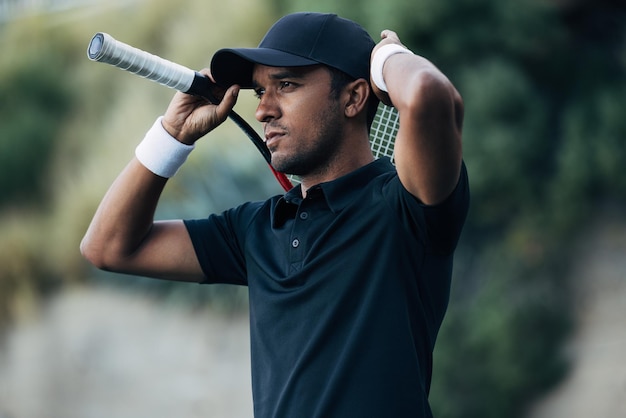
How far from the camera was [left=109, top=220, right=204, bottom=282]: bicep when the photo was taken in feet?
8.96

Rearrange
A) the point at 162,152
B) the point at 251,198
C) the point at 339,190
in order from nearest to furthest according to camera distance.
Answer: the point at 339,190
the point at 162,152
the point at 251,198

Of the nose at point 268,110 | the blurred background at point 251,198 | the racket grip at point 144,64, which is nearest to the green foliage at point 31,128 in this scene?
the blurred background at point 251,198

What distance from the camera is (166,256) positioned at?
2.74 metres

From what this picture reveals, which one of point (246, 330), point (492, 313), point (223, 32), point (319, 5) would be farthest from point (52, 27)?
point (492, 313)

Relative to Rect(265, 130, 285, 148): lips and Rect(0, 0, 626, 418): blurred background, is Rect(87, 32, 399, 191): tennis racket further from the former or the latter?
Rect(0, 0, 626, 418): blurred background

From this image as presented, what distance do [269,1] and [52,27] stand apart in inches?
83.9

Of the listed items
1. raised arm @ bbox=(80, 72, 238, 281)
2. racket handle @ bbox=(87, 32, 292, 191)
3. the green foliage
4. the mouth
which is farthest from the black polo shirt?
the green foliage

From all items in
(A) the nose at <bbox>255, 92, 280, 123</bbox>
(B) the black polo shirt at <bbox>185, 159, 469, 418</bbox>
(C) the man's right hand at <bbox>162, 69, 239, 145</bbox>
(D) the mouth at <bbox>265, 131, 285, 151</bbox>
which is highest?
(C) the man's right hand at <bbox>162, 69, 239, 145</bbox>

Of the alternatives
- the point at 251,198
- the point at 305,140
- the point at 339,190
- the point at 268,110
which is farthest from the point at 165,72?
the point at 251,198

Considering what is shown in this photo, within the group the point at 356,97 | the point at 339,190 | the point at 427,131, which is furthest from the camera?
the point at 356,97

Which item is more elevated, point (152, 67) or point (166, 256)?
point (152, 67)

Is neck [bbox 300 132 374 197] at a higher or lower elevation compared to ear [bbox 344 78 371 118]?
lower

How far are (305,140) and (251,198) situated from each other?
202 inches

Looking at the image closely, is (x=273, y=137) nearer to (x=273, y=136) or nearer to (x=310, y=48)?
(x=273, y=136)
